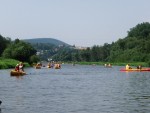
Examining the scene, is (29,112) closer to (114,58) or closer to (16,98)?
(16,98)

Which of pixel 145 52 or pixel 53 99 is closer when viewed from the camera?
pixel 53 99

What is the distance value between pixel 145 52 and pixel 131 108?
135 m

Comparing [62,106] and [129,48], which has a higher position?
[129,48]

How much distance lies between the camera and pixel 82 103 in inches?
1149

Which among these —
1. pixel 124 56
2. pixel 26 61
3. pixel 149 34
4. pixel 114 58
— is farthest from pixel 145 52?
pixel 26 61

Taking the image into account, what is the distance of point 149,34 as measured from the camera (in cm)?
19338

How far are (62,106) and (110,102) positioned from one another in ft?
13.2

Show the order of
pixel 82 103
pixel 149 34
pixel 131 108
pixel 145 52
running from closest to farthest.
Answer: pixel 131 108
pixel 82 103
pixel 145 52
pixel 149 34

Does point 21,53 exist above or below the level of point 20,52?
below

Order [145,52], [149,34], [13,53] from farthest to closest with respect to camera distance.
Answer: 1. [149,34]
2. [145,52]
3. [13,53]

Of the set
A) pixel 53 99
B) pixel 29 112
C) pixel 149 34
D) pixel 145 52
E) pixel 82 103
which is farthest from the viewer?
pixel 149 34

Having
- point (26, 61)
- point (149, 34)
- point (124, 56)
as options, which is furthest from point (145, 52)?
point (26, 61)

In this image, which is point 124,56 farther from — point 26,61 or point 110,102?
point 110,102

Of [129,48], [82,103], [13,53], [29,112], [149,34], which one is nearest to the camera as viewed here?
[29,112]
